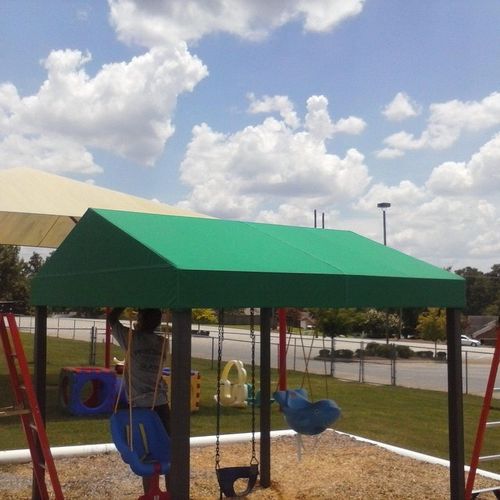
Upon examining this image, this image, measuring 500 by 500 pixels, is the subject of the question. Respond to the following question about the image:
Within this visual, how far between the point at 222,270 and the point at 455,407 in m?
2.78

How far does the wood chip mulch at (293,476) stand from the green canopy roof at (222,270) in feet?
7.42

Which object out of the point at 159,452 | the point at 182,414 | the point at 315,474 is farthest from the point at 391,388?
the point at 182,414

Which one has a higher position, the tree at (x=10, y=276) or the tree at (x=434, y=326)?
the tree at (x=10, y=276)

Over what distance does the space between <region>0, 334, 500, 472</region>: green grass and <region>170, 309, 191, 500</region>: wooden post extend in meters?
5.71

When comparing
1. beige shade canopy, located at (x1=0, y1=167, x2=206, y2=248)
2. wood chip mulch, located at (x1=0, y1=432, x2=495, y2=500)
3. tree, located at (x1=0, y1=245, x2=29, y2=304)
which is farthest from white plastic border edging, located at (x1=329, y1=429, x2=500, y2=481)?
tree, located at (x1=0, y1=245, x2=29, y2=304)

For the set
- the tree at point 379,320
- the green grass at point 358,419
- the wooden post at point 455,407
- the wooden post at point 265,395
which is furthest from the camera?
the tree at point 379,320

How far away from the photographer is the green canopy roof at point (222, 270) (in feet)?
13.0

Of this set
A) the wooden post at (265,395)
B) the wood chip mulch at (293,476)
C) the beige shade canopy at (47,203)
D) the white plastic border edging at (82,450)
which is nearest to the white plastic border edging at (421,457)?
the wood chip mulch at (293,476)

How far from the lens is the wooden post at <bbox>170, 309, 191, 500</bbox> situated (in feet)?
12.2

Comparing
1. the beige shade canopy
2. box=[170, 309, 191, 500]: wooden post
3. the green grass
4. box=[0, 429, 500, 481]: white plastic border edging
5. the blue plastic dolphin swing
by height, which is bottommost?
the green grass

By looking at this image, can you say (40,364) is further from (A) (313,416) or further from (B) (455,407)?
(B) (455,407)

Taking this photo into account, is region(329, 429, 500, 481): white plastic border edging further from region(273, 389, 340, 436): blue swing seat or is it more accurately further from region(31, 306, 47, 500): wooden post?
region(31, 306, 47, 500): wooden post

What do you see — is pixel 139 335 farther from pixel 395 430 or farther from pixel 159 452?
pixel 395 430

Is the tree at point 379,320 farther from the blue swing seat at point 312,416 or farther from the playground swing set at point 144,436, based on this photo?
the playground swing set at point 144,436
